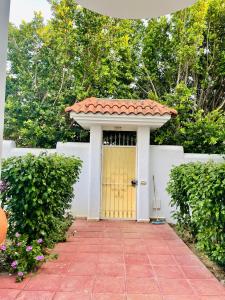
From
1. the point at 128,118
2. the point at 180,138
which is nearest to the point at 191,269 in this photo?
the point at 128,118

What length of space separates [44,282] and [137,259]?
1804 mm

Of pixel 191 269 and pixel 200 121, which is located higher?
pixel 200 121

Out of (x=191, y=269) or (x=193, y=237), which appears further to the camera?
(x=193, y=237)

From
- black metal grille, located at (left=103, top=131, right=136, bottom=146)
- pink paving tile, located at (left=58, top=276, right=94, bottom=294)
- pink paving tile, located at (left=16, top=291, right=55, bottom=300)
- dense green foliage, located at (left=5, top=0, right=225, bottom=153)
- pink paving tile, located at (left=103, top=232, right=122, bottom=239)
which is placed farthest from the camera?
dense green foliage, located at (left=5, top=0, right=225, bottom=153)

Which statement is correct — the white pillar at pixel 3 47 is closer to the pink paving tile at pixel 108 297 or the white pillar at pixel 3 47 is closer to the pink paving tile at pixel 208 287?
the pink paving tile at pixel 108 297

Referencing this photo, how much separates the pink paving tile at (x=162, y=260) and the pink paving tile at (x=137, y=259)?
0.32 ft

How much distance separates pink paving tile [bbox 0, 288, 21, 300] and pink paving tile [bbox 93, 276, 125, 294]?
3.34ft

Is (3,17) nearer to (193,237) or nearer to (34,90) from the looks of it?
(193,237)

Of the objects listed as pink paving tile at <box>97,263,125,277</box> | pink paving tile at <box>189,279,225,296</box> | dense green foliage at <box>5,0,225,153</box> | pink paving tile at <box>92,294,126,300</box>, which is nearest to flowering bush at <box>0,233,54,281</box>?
pink paving tile at <box>97,263,125,277</box>

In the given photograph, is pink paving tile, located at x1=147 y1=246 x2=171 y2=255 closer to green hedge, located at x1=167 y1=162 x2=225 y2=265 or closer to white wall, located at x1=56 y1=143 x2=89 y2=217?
green hedge, located at x1=167 y1=162 x2=225 y2=265

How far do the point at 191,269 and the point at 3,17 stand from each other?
4703 mm

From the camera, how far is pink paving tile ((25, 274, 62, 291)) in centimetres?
374

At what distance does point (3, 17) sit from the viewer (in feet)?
3.22

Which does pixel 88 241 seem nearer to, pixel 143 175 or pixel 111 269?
pixel 111 269
